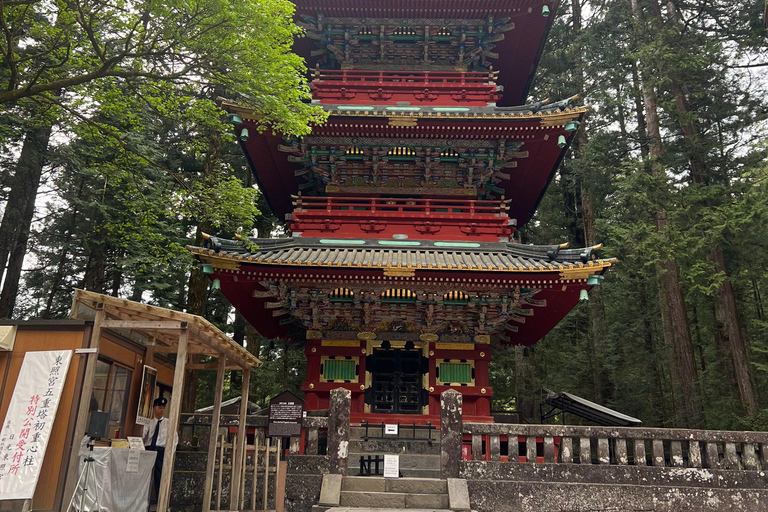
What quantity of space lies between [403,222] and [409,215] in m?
0.23

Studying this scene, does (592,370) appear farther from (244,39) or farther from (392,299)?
(244,39)

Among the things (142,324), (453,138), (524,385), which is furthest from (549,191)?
(142,324)

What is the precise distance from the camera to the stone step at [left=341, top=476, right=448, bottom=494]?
8773 mm

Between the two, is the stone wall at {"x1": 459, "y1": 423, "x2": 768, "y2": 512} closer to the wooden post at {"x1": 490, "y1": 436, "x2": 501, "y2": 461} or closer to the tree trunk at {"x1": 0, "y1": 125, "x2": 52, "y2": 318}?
the wooden post at {"x1": 490, "y1": 436, "x2": 501, "y2": 461}

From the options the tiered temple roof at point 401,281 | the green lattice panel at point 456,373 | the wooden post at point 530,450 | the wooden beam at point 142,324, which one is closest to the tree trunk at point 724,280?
the tiered temple roof at point 401,281

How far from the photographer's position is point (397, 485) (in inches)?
346

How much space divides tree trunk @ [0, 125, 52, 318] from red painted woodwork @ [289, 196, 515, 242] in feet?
27.6

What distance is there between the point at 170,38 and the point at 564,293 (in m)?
9.34

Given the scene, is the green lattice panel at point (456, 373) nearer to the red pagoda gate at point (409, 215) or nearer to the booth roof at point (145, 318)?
the red pagoda gate at point (409, 215)

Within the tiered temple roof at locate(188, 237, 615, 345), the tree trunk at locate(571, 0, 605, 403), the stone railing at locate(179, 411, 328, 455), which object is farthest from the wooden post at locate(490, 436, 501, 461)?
the tree trunk at locate(571, 0, 605, 403)

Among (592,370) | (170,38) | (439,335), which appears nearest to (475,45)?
(439,335)

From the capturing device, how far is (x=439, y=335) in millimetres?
13117

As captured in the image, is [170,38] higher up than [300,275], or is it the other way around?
[170,38]

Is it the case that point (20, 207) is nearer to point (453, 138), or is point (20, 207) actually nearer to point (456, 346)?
point (453, 138)
